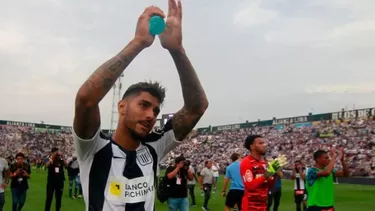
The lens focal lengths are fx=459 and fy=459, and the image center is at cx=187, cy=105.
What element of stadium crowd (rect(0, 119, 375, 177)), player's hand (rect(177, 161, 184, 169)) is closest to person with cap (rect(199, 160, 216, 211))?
player's hand (rect(177, 161, 184, 169))

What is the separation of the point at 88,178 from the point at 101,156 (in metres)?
0.15

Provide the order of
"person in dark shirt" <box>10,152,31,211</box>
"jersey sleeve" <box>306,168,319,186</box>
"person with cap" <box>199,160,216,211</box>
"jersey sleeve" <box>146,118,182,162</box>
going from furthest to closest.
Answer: "person with cap" <box>199,160,216,211</box>, "person in dark shirt" <box>10,152,31,211</box>, "jersey sleeve" <box>306,168,319,186</box>, "jersey sleeve" <box>146,118,182,162</box>

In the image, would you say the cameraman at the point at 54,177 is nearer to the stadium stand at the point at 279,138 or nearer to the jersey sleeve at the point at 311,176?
the jersey sleeve at the point at 311,176

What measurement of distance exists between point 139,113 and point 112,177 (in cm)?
41

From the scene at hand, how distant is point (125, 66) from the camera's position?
101 inches

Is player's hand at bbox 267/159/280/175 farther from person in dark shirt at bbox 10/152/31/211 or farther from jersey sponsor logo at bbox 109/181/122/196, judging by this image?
person in dark shirt at bbox 10/152/31/211

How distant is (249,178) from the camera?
25.8 feet

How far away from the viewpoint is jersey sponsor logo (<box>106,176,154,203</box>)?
2.72m

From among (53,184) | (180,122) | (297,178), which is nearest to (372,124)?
(297,178)

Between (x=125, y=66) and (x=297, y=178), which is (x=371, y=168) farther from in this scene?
(x=125, y=66)

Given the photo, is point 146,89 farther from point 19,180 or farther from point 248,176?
point 19,180

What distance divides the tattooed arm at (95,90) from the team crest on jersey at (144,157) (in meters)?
0.40

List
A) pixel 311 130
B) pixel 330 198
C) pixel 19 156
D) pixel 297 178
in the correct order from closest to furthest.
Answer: pixel 330 198
pixel 19 156
pixel 297 178
pixel 311 130

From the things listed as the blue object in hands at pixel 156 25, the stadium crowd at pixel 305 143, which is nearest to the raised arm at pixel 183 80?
the blue object in hands at pixel 156 25
